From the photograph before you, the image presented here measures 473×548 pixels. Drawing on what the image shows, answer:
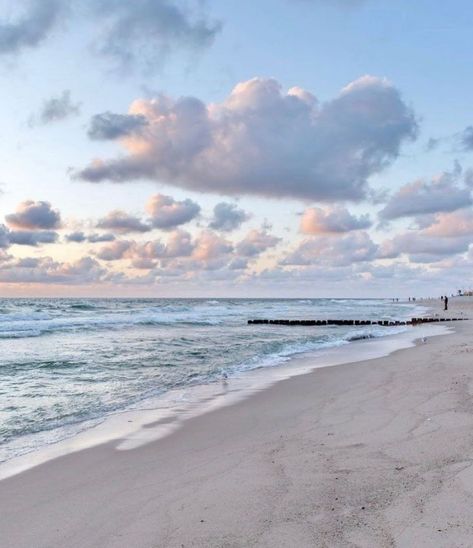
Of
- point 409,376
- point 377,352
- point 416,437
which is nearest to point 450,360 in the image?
point 409,376

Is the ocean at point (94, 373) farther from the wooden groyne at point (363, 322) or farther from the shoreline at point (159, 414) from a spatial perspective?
the wooden groyne at point (363, 322)

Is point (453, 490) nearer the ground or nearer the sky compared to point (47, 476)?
nearer the sky

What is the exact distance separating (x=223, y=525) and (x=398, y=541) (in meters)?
1.49

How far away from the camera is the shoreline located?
7762mm

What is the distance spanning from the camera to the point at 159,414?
1032cm

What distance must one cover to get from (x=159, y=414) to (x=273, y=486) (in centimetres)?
535

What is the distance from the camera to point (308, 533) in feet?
13.9

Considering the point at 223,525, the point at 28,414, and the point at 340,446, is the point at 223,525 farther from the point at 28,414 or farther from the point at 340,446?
the point at 28,414

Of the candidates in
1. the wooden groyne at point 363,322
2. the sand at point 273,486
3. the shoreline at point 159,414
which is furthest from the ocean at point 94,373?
the wooden groyne at point 363,322

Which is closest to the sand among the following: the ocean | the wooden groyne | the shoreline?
the shoreline

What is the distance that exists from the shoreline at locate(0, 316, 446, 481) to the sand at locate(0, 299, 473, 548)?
32cm

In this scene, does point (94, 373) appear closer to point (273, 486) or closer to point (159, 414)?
point (159, 414)

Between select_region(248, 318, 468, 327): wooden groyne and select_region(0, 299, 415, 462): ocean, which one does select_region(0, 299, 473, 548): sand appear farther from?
select_region(248, 318, 468, 327): wooden groyne

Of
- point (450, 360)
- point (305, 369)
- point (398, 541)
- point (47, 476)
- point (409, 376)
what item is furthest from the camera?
point (305, 369)
